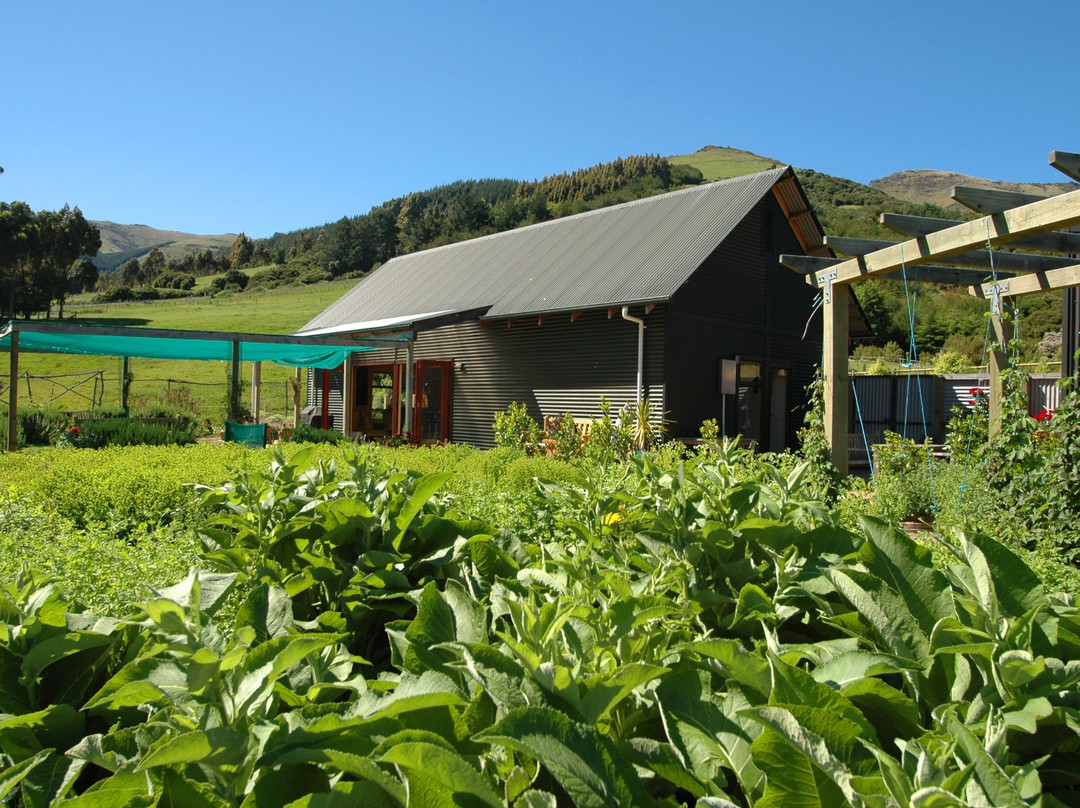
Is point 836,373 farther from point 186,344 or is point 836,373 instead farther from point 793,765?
point 186,344

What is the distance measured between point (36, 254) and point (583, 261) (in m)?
54.8

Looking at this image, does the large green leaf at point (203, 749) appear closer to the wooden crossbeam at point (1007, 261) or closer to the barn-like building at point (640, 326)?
the wooden crossbeam at point (1007, 261)

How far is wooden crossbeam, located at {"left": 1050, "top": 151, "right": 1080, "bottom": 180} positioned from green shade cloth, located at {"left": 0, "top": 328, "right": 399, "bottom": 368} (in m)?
13.3

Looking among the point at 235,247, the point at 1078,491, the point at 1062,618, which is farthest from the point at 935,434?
the point at 235,247

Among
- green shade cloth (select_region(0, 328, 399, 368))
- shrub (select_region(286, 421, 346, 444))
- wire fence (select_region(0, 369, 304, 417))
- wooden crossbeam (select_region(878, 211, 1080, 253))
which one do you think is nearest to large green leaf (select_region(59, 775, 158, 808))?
wooden crossbeam (select_region(878, 211, 1080, 253))

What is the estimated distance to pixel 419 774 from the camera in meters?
0.76

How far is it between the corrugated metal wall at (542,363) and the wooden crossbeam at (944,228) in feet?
24.6

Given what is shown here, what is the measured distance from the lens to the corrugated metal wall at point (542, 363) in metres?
15.2

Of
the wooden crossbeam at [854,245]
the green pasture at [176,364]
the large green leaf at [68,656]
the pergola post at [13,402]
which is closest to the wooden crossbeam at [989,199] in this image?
the wooden crossbeam at [854,245]

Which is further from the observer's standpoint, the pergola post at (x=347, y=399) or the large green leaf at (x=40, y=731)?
the pergola post at (x=347, y=399)

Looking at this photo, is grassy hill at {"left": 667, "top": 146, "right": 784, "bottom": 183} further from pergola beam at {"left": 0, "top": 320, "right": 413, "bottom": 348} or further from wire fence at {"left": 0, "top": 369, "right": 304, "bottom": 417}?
pergola beam at {"left": 0, "top": 320, "right": 413, "bottom": 348}

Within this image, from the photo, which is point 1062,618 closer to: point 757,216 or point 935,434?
point 757,216

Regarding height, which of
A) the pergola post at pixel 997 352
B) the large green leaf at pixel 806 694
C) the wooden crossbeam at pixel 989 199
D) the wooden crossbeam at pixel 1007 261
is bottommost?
the large green leaf at pixel 806 694

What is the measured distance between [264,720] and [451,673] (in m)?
0.24
